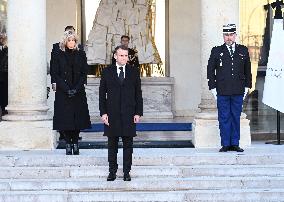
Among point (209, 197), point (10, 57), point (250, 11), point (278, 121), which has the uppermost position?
point (250, 11)

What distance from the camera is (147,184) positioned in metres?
9.59

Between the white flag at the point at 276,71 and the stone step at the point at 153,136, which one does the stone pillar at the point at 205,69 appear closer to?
the white flag at the point at 276,71

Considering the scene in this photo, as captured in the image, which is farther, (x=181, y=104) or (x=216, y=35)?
(x=181, y=104)

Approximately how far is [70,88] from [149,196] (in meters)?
2.18

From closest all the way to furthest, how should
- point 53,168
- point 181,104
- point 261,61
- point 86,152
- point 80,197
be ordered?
point 80,197 < point 53,168 < point 86,152 < point 261,61 < point 181,104

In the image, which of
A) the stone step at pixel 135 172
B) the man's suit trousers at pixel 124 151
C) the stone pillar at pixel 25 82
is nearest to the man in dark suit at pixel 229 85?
the stone step at pixel 135 172

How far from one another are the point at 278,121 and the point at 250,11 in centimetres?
405

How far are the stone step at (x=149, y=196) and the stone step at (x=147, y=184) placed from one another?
0.75 feet

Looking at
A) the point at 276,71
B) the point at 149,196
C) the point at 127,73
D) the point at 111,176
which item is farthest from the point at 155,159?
the point at 276,71

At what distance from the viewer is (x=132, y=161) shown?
1027cm

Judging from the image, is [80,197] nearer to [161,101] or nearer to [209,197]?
[209,197]

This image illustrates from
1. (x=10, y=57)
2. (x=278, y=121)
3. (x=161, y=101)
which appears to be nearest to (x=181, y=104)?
(x=161, y=101)

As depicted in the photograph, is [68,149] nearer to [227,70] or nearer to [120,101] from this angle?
[120,101]

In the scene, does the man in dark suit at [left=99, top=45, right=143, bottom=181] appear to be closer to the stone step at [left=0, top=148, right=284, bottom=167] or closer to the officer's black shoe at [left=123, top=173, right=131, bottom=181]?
the officer's black shoe at [left=123, top=173, right=131, bottom=181]
